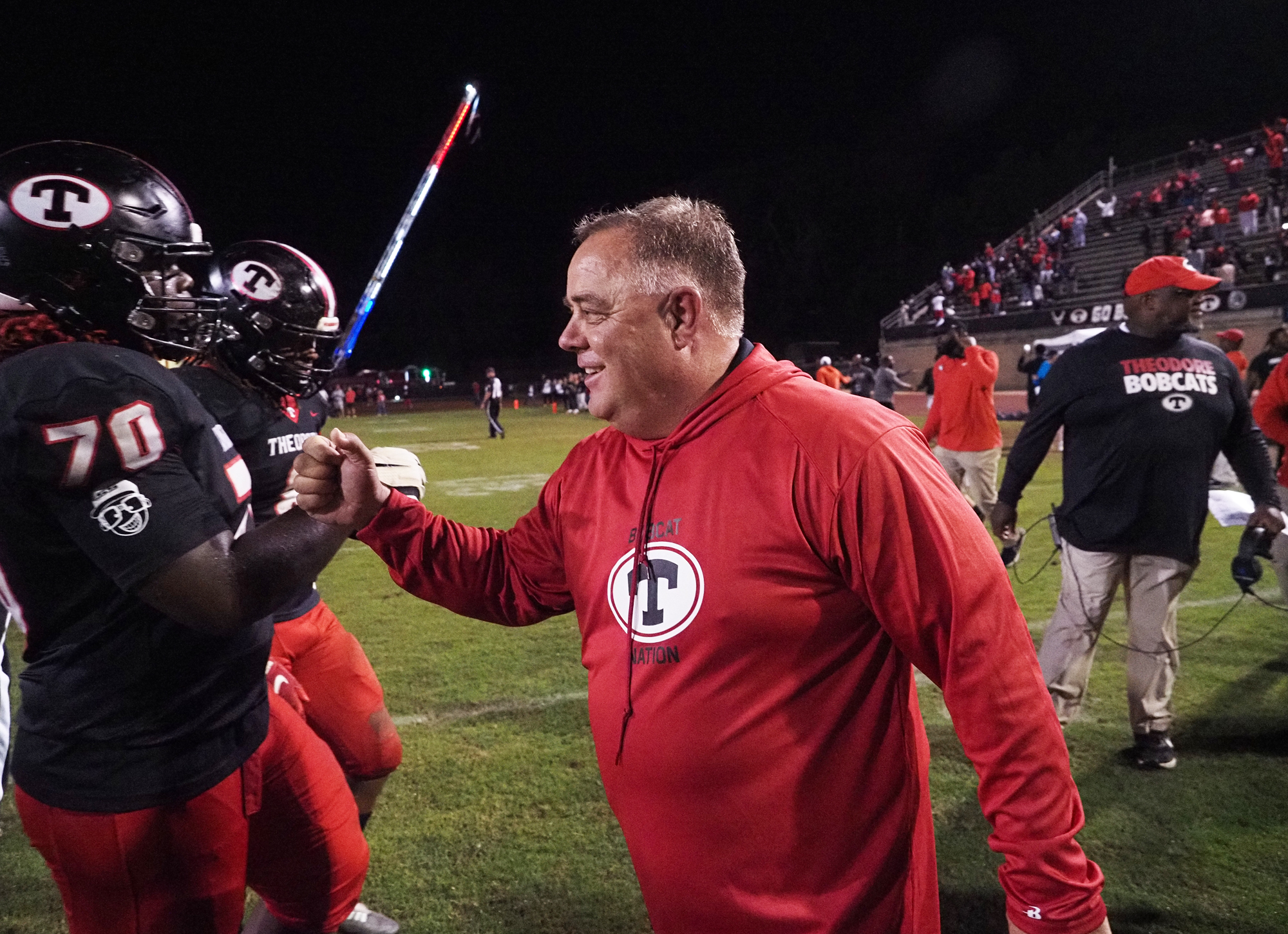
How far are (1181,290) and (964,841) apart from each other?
277 centimetres

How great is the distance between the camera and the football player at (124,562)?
1.64 metres

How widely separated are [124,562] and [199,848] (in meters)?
0.71

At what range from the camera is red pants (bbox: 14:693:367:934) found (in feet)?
5.96

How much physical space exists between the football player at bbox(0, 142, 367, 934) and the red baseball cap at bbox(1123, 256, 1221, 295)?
13.1 ft

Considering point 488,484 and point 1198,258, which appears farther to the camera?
point 1198,258

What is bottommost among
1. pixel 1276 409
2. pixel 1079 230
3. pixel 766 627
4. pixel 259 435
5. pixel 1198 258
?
pixel 1276 409

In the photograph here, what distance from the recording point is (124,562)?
64.6 inches

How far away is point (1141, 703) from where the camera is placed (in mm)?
4090

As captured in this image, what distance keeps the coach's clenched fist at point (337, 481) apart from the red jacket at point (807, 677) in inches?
22.7

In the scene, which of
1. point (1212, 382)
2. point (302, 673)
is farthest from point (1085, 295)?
point (302, 673)

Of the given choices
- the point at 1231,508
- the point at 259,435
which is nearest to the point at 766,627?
the point at 259,435

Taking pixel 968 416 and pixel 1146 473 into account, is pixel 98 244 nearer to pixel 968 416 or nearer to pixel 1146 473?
pixel 1146 473

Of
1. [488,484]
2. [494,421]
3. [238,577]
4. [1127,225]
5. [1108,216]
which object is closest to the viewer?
[238,577]

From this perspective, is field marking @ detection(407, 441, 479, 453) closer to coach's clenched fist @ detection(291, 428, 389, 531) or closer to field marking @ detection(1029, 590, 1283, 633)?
field marking @ detection(1029, 590, 1283, 633)
